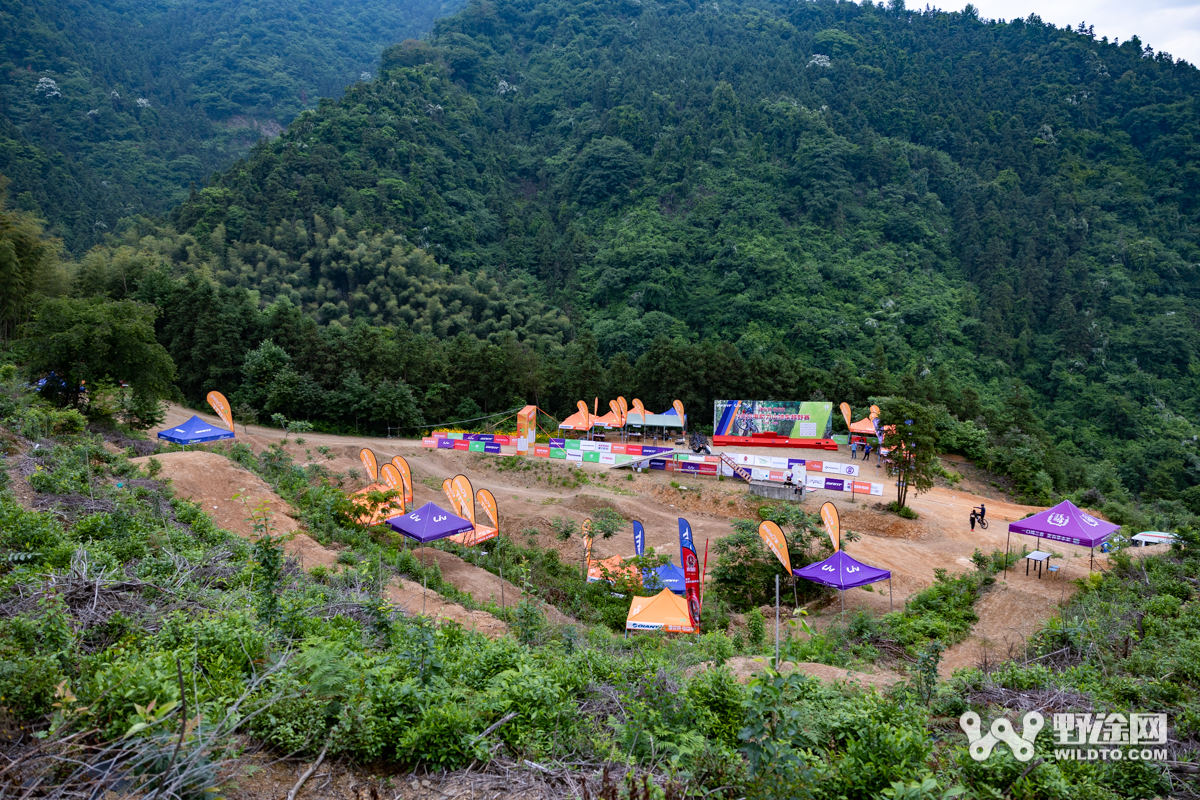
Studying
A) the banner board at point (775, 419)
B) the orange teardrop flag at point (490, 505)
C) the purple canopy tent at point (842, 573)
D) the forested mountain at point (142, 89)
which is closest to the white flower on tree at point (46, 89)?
the forested mountain at point (142, 89)

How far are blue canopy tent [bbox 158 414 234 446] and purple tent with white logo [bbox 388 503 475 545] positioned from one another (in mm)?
10421

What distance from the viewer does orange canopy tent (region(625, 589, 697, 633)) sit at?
42.8ft

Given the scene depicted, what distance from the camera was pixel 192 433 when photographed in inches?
832

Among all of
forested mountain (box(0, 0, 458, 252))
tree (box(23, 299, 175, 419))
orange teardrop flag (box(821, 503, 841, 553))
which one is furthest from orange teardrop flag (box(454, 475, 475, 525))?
forested mountain (box(0, 0, 458, 252))

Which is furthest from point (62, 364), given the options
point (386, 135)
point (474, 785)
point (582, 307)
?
point (386, 135)

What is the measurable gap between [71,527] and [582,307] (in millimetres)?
53555

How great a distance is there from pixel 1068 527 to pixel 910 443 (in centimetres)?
666

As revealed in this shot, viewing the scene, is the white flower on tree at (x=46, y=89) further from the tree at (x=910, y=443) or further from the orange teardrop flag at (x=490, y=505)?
the tree at (x=910, y=443)

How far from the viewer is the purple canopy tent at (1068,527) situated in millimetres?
15094

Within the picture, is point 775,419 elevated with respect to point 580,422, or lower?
elevated

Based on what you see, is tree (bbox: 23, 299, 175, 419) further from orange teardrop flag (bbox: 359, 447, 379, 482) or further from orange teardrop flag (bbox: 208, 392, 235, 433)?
orange teardrop flag (bbox: 359, 447, 379, 482)

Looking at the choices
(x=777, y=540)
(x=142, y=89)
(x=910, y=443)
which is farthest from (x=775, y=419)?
(x=142, y=89)

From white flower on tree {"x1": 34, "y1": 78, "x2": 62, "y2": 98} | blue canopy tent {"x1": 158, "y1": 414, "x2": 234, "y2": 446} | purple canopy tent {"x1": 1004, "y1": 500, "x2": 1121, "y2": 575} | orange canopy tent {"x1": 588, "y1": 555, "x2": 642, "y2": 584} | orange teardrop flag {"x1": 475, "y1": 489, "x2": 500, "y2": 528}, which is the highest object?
white flower on tree {"x1": 34, "y1": 78, "x2": 62, "y2": 98}

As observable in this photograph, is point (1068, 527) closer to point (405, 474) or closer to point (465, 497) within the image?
point (465, 497)
